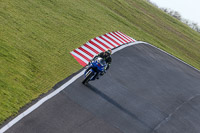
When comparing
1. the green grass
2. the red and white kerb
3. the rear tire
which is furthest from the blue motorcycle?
the red and white kerb

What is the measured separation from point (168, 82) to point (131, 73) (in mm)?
2755

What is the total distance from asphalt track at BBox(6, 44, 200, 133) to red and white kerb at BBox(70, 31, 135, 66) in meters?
1.19

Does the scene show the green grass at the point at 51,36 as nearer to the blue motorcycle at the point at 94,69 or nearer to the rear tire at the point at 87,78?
the rear tire at the point at 87,78

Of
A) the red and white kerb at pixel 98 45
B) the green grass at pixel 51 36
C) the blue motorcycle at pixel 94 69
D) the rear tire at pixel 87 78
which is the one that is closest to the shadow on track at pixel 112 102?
the rear tire at pixel 87 78

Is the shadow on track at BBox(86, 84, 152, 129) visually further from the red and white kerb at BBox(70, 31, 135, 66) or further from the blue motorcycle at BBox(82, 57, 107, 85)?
the red and white kerb at BBox(70, 31, 135, 66)

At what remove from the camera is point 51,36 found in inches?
730

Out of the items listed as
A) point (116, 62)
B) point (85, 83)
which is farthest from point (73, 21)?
point (85, 83)

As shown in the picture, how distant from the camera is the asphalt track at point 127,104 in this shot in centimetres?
1141

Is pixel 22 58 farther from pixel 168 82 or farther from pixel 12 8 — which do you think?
pixel 168 82

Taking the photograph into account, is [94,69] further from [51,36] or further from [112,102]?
[51,36]

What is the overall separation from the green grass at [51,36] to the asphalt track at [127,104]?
1272mm

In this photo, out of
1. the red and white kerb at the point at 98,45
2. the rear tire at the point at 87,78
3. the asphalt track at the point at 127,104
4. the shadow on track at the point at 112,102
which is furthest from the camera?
the red and white kerb at the point at 98,45

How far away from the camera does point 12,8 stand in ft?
66.1

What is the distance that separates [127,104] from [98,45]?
735cm
